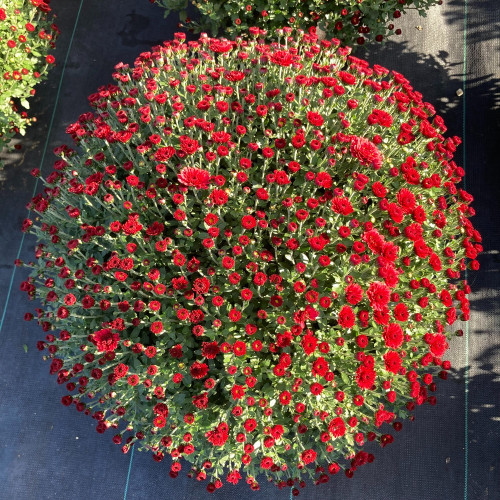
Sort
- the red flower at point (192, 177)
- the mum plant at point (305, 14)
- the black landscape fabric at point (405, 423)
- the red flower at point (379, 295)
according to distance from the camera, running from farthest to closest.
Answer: the mum plant at point (305, 14) < the black landscape fabric at point (405, 423) < the red flower at point (192, 177) < the red flower at point (379, 295)

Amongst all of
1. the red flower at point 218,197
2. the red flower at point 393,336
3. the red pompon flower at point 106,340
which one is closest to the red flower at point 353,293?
the red flower at point 393,336

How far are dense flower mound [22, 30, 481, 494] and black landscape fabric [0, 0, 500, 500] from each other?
124 cm

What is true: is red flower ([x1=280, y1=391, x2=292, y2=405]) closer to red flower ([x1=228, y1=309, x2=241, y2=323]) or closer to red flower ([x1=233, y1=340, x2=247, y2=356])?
red flower ([x1=233, y1=340, x2=247, y2=356])

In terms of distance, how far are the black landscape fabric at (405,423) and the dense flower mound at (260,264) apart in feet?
4.06

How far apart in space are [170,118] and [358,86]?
1.38 meters

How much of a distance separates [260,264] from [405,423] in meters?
2.46

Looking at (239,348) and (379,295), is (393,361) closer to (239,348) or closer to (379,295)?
(379,295)

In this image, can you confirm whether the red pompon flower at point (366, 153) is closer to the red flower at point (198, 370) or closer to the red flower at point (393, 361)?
the red flower at point (393, 361)

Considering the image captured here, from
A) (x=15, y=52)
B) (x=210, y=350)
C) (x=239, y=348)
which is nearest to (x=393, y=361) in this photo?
(x=239, y=348)

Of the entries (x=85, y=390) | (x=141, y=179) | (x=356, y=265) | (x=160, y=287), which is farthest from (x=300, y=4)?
(x=85, y=390)

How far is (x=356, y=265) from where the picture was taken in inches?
102

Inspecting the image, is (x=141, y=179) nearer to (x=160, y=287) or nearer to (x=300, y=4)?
(x=160, y=287)

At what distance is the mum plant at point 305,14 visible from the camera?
4.11m

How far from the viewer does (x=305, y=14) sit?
4316 millimetres
